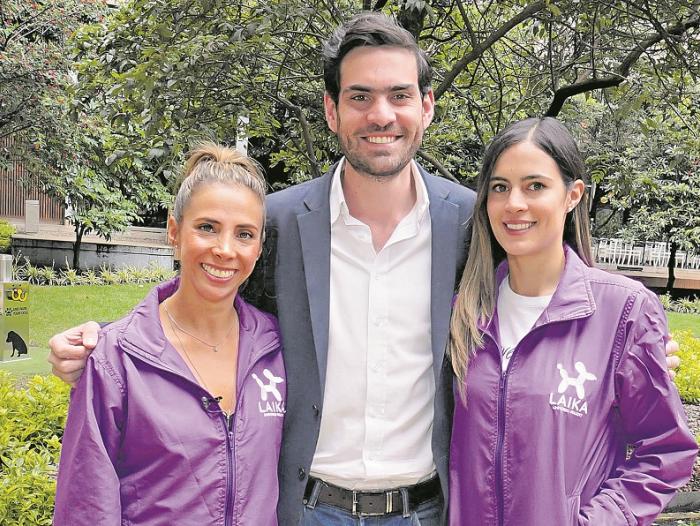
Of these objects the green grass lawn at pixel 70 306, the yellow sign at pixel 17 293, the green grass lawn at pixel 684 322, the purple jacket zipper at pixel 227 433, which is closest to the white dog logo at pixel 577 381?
the purple jacket zipper at pixel 227 433

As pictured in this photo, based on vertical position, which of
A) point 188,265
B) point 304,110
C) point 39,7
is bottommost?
point 188,265

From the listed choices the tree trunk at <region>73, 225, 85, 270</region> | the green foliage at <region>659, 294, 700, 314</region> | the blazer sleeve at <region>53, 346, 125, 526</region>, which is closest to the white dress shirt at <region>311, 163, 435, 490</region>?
the blazer sleeve at <region>53, 346, 125, 526</region>

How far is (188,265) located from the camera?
2.36m

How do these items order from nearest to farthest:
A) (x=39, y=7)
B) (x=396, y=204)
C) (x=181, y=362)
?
(x=181, y=362) → (x=396, y=204) → (x=39, y=7)

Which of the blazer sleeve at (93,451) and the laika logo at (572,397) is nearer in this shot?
the blazer sleeve at (93,451)

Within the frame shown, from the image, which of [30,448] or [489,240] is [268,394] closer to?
[489,240]

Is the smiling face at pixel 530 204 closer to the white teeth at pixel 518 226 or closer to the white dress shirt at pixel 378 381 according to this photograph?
the white teeth at pixel 518 226

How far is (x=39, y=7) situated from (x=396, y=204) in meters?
11.9

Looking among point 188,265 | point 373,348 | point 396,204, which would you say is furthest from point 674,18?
point 188,265

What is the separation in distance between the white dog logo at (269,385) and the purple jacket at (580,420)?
2.03 ft

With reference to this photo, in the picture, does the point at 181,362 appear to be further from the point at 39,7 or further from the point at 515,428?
the point at 39,7

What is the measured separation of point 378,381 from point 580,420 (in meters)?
0.67

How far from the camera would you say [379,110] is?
265 cm

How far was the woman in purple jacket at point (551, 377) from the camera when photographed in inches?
87.0
